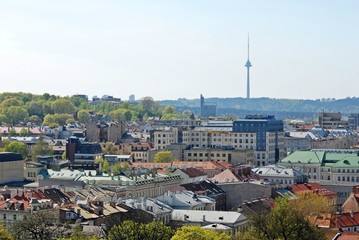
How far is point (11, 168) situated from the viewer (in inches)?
4409

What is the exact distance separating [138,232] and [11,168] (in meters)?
47.2

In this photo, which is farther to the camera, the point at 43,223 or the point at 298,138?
the point at 298,138

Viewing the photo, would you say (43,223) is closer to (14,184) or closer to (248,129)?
(14,184)

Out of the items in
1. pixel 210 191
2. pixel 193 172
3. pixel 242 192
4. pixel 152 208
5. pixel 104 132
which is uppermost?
pixel 104 132

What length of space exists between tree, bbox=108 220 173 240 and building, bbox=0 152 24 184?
4461cm

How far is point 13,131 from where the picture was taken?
7539 inches

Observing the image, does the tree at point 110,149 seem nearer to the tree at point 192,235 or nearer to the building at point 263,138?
the building at point 263,138

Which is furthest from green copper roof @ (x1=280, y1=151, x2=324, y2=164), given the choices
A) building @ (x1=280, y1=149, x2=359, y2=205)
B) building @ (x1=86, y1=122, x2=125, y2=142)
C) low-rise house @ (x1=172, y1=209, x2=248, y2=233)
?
building @ (x1=86, y1=122, x2=125, y2=142)

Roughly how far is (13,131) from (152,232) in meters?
127

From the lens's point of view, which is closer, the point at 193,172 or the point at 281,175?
the point at 193,172

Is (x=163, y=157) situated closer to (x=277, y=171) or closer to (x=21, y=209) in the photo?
(x=277, y=171)

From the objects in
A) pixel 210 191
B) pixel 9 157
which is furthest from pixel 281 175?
pixel 9 157

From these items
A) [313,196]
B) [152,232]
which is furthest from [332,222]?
[152,232]

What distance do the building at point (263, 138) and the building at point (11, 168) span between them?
171 feet
